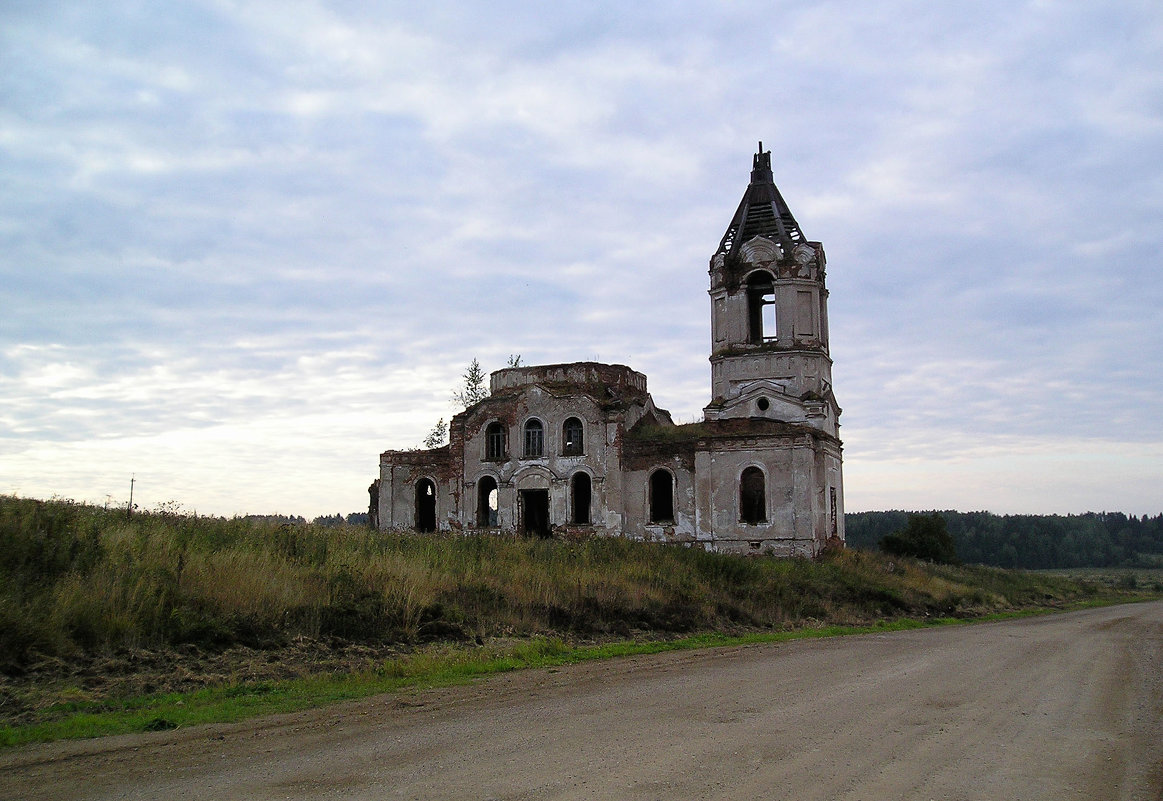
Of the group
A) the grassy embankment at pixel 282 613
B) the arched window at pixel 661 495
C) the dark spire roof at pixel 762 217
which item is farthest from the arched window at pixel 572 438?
the grassy embankment at pixel 282 613

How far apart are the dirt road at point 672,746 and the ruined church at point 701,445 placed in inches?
779

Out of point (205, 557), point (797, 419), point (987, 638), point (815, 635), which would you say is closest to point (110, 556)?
point (205, 557)

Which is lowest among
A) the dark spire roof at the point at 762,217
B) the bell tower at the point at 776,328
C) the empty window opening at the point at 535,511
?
the empty window opening at the point at 535,511

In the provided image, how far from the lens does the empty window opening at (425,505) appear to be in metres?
36.1

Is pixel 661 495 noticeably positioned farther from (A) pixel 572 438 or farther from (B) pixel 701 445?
(A) pixel 572 438

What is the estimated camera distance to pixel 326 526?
64.4 feet

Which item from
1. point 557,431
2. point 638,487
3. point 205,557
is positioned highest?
point 557,431

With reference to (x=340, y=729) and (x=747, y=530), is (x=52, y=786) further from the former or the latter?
(x=747, y=530)

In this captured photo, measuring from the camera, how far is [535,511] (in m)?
34.4

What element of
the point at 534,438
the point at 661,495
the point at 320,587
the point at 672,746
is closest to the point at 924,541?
the point at 661,495

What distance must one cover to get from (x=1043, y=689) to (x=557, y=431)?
2420cm

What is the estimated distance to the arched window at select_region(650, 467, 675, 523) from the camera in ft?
106

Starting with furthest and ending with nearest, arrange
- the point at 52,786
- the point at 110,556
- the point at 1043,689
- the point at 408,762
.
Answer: the point at 110,556
the point at 1043,689
the point at 408,762
the point at 52,786

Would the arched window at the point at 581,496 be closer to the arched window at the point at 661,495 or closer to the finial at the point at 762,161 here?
the arched window at the point at 661,495
